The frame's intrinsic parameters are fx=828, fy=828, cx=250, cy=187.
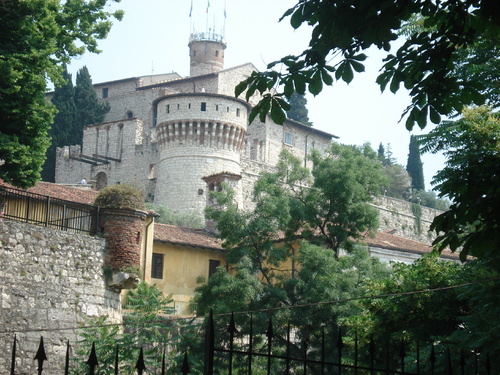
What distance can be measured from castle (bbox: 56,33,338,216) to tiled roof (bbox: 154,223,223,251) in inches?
484

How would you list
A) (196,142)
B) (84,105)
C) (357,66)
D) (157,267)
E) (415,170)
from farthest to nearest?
(415,170) < (84,105) < (196,142) < (157,267) < (357,66)

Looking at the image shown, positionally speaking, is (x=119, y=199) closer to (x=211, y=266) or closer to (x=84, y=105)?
(x=211, y=266)

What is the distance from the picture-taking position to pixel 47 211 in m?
19.8

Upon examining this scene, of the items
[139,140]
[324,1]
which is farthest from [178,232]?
[139,140]

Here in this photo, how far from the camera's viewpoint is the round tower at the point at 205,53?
215 feet

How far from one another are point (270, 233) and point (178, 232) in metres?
4.73

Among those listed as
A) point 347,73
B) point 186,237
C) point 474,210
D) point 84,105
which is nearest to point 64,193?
point 186,237

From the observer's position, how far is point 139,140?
181 ft

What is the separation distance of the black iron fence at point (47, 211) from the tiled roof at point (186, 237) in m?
5.47

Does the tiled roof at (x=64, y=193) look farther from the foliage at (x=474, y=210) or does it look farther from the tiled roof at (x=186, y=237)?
the foliage at (x=474, y=210)

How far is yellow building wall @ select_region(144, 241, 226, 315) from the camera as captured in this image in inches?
1045

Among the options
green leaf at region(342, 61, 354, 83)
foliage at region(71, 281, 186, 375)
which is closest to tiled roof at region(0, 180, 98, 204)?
foliage at region(71, 281, 186, 375)

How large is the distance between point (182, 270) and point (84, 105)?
35837 millimetres

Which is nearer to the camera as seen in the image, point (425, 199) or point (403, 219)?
point (403, 219)
